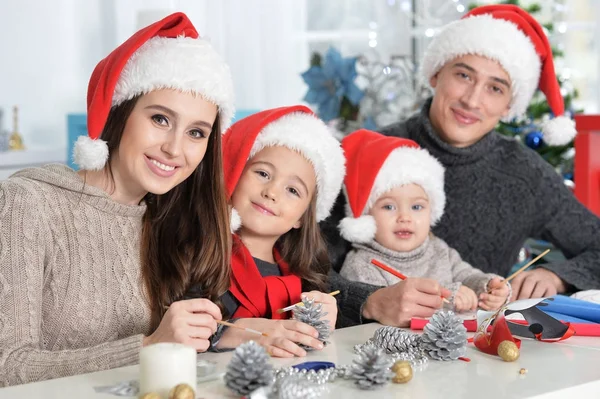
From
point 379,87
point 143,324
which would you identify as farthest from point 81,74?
point 143,324

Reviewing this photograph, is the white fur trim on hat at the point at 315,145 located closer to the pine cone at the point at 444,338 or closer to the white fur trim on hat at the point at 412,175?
the white fur trim on hat at the point at 412,175

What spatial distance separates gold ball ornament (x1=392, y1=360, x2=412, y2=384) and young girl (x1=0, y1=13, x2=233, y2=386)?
0.38 meters

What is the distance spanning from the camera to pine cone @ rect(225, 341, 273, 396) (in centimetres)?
117

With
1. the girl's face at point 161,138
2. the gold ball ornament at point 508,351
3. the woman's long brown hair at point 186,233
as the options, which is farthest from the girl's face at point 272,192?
the gold ball ornament at point 508,351

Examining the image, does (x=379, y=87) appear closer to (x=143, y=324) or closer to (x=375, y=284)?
(x=375, y=284)

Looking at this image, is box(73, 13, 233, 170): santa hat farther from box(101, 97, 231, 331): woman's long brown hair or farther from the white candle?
the white candle

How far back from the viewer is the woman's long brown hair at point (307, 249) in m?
2.03

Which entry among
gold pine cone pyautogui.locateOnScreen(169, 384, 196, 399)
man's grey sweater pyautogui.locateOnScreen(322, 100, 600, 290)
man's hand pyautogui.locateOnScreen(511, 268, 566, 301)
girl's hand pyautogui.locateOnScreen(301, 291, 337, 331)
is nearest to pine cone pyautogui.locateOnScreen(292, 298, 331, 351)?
girl's hand pyautogui.locateOnScreen(301, 291, 337, 331)

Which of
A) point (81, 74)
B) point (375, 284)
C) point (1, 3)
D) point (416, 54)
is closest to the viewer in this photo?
point (375, 284)

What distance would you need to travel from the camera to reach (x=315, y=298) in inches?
68.6

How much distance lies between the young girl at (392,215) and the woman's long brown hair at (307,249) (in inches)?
4.8

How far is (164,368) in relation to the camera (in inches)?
44.8

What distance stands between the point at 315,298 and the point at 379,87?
215 centimetres

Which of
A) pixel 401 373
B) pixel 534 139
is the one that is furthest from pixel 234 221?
pixel 534 139
